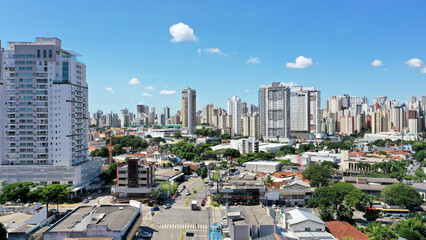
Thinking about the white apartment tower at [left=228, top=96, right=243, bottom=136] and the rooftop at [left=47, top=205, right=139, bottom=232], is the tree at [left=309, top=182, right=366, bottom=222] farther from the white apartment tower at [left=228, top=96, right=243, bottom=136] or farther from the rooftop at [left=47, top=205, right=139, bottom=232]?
the white apartment tower at [left=228, top=96, right=243, bottom=136]

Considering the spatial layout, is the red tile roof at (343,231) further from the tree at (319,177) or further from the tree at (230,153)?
the tree at (230,153)

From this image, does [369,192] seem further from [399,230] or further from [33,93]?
[33,93]

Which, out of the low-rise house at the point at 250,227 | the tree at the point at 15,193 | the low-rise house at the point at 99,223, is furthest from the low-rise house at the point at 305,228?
the tree at the point at 15,193

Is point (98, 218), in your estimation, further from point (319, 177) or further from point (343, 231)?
point (319, 177)

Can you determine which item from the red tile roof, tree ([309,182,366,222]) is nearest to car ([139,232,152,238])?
the red tile roof

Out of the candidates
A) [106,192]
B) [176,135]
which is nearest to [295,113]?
[176,135]

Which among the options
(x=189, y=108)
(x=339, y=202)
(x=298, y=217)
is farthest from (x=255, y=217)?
(x=189, y=108)
